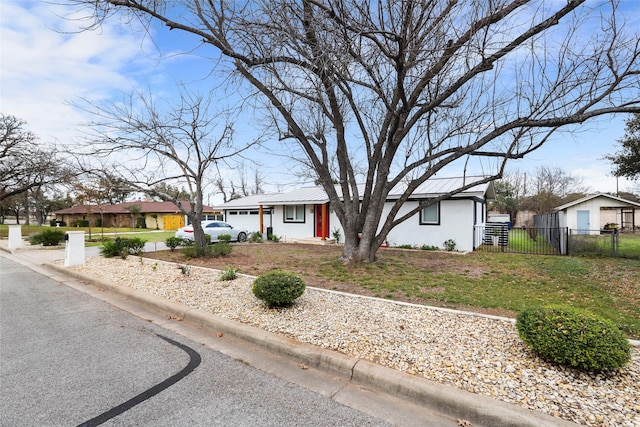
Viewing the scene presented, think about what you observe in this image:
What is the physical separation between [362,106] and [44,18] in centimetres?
729

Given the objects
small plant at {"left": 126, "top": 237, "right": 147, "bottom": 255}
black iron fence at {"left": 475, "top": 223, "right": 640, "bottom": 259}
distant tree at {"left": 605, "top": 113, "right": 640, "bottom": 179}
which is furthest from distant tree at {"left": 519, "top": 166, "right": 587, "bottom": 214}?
small plant at {"left": 126, "top": 237, "right": 147, "bottom": 255}

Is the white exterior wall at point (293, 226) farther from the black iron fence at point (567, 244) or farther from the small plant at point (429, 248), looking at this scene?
the black iron fence at point (567, 244)

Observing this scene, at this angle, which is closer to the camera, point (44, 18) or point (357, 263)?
point (44, 18)

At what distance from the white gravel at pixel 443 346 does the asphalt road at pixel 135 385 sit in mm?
789

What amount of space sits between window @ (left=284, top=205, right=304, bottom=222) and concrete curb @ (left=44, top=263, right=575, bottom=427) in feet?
46.2

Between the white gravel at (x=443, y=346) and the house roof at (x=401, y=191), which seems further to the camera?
the house roof at (x=401, y=191)

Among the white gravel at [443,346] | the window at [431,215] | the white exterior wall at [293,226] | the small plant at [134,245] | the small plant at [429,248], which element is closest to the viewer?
the white gravel at [443,346]

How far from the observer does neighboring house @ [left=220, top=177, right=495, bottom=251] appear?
1348cm

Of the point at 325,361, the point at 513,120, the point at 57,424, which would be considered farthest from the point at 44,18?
the point at 513,120

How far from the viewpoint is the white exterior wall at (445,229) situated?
13359 millimetres

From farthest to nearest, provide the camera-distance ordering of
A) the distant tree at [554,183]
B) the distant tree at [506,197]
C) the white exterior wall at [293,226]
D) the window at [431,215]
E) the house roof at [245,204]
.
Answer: the distant tree at [554,183] → the distant tree at [506,197] → the house roof at [245,204] → the white exterior wall at [293,226] → the window at [431,215]

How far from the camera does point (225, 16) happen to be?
5.88 m

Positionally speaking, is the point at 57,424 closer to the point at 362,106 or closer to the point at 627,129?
the point at 362,106

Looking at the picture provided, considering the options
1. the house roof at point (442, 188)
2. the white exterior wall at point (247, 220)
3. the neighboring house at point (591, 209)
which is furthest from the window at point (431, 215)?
the neighboring house at point (591, 209)
